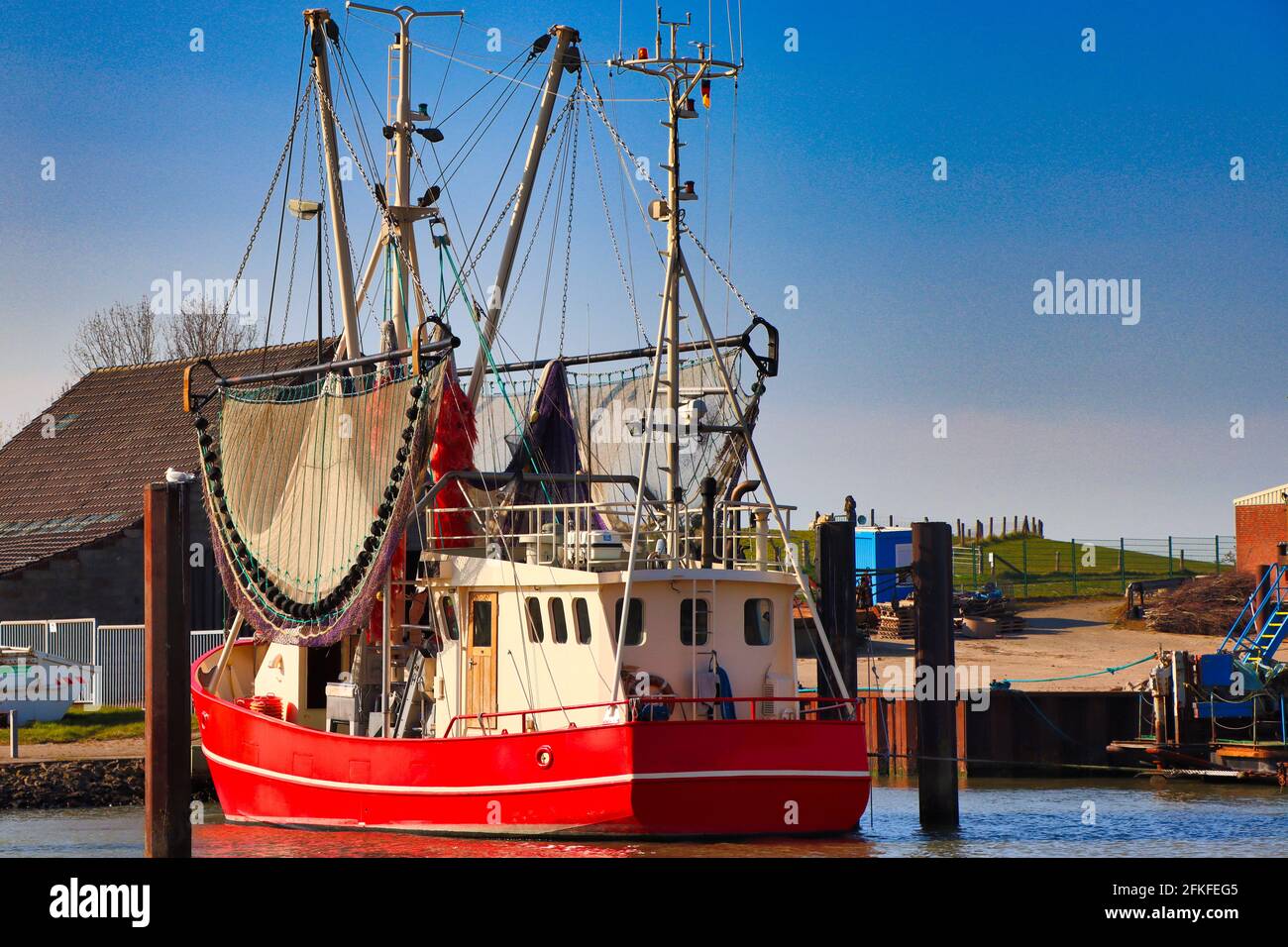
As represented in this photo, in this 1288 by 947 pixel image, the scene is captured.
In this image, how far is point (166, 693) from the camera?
A: 2047 cm

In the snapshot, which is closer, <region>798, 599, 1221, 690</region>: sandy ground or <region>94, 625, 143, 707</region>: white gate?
<region>94, 625, 143, 707</region>: white gate

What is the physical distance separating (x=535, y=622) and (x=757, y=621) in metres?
3.10

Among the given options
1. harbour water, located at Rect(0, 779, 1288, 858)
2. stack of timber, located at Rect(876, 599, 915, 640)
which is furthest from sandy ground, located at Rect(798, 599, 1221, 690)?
harbour water, located at Rect(0, 779, 1288, 858)

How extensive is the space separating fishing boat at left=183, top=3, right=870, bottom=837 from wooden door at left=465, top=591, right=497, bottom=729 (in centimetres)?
3

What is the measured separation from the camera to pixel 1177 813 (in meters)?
28.0

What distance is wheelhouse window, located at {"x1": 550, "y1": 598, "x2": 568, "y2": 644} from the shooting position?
24.4 metres

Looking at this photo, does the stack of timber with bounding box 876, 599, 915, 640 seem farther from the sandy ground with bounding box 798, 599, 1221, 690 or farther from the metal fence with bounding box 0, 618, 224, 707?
the metal fence with bounding box 0, 618, 224, 707

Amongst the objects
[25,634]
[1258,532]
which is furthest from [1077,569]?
[25,634]

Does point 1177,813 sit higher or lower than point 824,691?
lower
